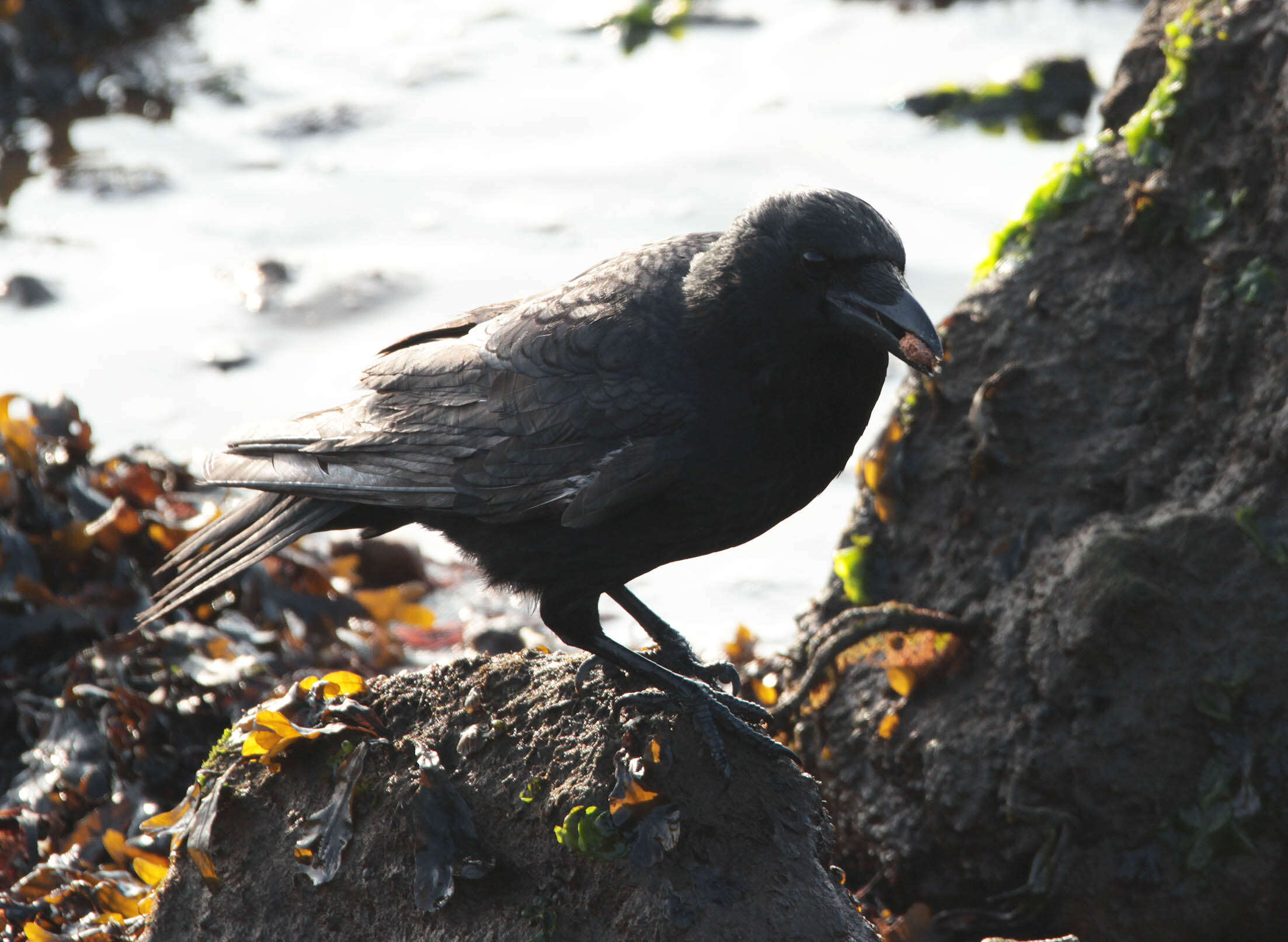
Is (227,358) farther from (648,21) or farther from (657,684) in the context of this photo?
(648,21)

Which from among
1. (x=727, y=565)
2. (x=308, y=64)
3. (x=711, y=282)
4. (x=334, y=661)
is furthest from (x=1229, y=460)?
(x=308, y=64)

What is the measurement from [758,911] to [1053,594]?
1.55 m

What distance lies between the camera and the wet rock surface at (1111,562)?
12.5 feet

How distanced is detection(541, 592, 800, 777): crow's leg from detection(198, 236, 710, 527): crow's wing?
0.28 m

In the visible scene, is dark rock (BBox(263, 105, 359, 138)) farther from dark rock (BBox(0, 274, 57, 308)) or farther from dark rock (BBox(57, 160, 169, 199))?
dark rock (BBox(0, 274, 57, 308))

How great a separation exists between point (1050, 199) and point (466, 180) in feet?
18.2

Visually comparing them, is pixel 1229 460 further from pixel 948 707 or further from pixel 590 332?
pixel 590 332

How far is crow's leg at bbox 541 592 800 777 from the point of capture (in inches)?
136

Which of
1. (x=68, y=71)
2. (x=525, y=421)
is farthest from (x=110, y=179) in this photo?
(x=525, y=421)

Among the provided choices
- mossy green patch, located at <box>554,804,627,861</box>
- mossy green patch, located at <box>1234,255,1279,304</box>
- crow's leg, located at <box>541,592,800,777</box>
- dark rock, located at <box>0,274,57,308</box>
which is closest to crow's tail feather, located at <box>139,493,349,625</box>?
crow's leg, located at <box>541,592,800,777</box>

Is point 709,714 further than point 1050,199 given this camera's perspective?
No

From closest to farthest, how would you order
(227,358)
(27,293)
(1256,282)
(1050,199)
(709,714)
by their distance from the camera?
(709,714), (1256,282), (1050,199), (227,358), (27,293)

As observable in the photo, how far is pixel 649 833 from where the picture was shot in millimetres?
3158

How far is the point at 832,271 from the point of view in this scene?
330 centimetres
